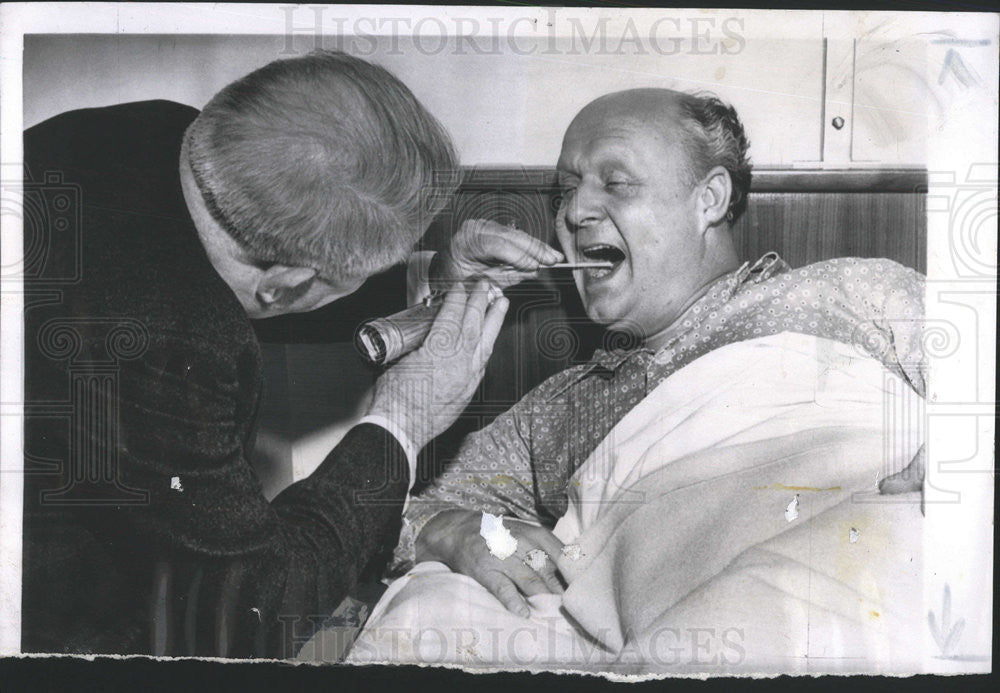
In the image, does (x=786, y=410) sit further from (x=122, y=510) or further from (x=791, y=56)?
(x=122, y=510)

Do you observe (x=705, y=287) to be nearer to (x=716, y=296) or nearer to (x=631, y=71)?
(x=716, y=296)

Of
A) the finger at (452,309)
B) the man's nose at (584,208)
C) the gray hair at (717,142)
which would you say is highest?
the gray hair at (717,142)

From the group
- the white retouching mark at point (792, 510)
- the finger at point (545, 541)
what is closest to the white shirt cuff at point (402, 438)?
the finger at point (545, 541)

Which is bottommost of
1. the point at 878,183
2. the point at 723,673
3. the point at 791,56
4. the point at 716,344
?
the point at 723,673

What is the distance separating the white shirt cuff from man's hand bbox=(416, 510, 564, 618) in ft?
0.43

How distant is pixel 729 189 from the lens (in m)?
2.49

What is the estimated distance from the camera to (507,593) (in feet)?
8.08

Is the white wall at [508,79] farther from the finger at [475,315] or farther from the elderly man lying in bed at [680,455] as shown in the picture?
the finger at [475,315]

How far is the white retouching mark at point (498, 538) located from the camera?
2.48m

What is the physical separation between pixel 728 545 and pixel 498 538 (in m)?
0.61

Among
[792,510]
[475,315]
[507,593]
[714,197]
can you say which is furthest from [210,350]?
[792,510]

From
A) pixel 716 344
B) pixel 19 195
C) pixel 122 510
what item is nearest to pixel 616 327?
pixel 716 344

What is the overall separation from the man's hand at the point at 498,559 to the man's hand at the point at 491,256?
0.66 meters

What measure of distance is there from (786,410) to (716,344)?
26cm
